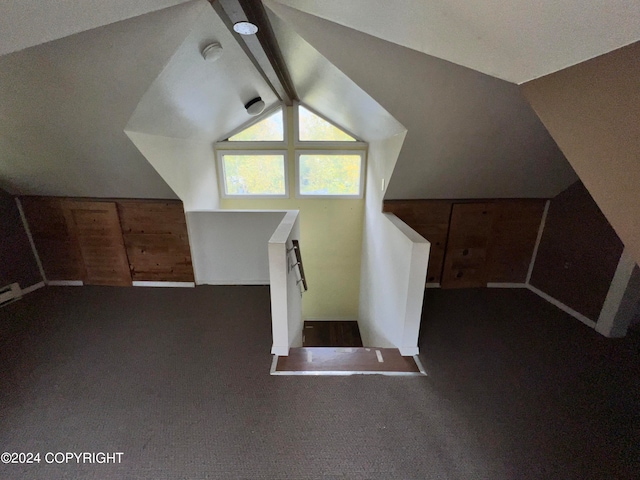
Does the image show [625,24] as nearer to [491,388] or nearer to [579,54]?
[579,54]

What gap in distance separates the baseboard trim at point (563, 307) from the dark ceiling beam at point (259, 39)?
12.6ft

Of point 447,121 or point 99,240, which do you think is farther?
point 99,240

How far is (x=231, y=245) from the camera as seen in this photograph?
138 inches

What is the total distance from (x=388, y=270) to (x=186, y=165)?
2.63 meters

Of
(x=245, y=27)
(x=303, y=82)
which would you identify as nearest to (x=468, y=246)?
(x=303, y=82)

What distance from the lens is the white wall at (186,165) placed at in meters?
2.60

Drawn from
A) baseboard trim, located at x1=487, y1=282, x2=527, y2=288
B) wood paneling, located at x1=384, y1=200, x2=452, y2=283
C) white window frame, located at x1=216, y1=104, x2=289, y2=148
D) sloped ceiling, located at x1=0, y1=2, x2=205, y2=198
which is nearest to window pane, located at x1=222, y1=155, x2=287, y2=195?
white window frame, located at x1=216, y1=104, x2=289, y2=148

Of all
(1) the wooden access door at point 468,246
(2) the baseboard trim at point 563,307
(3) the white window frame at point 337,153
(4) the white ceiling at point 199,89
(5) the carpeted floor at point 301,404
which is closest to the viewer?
(5) the carpeted floor at point 301,404

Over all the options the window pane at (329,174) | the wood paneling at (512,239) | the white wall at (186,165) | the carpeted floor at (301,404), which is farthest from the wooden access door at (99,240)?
the wood paneling at (512,239)

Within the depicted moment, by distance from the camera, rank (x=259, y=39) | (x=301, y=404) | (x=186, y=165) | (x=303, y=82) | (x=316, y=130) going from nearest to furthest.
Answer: (x=259, y=39) < (x=301, y=404) < (x=303, y=82) < (x=186, y=165) < (x=316, y=130)

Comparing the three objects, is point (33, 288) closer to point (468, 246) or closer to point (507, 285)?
→ point (468, 246)

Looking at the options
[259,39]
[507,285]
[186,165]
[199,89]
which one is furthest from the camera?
[507,285]

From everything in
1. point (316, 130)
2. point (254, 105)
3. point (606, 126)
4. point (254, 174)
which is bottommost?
point (254, 174)

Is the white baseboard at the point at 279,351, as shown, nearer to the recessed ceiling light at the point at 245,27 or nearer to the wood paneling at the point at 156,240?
the wood paneling at the point at 156,240
